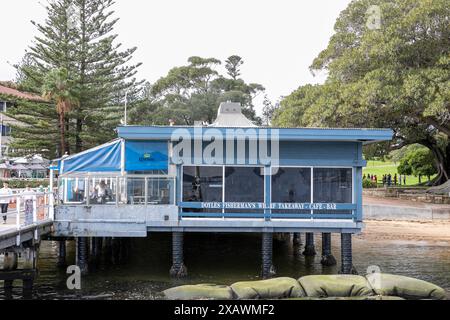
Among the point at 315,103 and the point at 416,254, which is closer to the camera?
the point at 416,254

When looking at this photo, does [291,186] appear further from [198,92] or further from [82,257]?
[198,92]

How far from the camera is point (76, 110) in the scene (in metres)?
42.0

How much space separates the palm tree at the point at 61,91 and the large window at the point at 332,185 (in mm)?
26863

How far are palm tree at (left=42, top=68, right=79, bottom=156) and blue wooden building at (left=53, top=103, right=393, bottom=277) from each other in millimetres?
23348

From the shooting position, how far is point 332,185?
1794 cm

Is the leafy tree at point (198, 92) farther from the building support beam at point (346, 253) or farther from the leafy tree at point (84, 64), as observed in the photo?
the building support beam at point (346, 253)

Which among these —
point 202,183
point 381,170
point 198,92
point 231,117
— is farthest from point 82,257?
point 381,170

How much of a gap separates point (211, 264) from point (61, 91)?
24641 mm

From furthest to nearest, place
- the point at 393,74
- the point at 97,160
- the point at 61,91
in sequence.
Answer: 1. the point at 61,91
2. the point at 393,74
3. the point at 97,160

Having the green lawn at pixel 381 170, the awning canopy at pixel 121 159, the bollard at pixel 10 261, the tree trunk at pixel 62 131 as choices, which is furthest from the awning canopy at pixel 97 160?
the green lawn at pixel 381 170

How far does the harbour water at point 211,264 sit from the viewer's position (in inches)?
643
